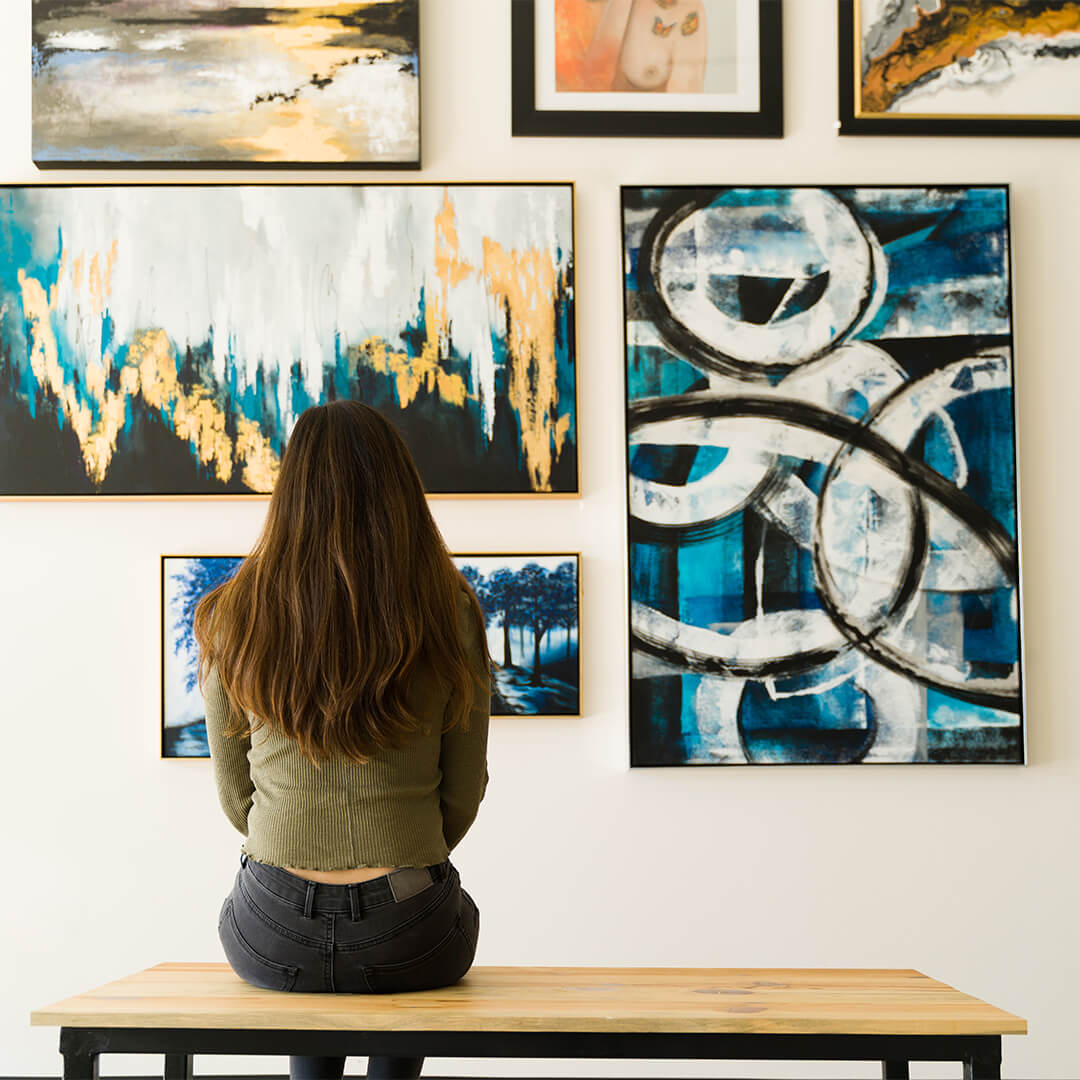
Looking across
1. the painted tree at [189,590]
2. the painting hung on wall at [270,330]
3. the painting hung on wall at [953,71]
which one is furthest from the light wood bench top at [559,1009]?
the painting hung on wall at [953,71]

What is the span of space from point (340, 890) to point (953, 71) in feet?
7.36

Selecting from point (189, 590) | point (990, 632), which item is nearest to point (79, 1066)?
point (189, 590)

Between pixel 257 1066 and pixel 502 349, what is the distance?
1.67 meters

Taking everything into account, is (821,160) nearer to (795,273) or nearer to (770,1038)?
(795,273)

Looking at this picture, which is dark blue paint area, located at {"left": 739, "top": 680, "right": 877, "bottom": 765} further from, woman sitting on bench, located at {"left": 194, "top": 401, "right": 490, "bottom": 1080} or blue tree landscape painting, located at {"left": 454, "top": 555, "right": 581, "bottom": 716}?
woman sitting on bench, located at {"left": 194, "top": 401, "right": 490, "bottom": 1080}

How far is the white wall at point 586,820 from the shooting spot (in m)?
2.40

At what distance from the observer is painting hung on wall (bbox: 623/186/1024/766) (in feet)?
7.94

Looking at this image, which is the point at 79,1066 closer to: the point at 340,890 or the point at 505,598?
the point at 340,890

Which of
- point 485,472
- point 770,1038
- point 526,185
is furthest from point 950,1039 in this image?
point 526,185

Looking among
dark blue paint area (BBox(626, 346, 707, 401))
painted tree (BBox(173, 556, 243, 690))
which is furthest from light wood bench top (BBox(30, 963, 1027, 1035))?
dark blue paint area (BBox(626, 346, 707, 401))

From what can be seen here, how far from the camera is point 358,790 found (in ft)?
4.88

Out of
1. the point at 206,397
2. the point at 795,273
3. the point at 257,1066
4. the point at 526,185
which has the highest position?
the point at 526,185

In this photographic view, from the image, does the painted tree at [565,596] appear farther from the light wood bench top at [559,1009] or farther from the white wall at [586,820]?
the light wood bench top at [559,1009]

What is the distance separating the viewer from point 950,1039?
1387 millimetres
